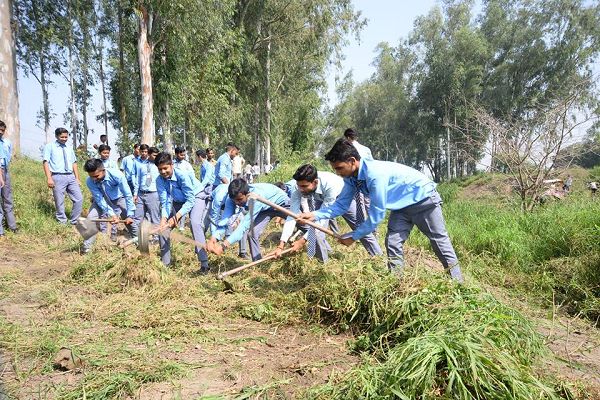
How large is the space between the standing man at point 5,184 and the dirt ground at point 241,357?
3.15 meters

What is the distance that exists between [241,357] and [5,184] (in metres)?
5.94

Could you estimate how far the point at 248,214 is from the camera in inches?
189

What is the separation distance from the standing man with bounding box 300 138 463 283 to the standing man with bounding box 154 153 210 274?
212cm

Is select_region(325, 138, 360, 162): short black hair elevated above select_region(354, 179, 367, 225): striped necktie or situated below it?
above

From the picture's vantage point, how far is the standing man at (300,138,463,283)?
3.66 metres

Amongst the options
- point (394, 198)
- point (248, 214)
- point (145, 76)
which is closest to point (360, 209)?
point (394, 198)

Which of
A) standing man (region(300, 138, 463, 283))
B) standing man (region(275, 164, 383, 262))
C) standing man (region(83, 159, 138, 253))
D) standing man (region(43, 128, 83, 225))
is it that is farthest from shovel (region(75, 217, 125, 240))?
standing man (region(300, 138, 463, 283))

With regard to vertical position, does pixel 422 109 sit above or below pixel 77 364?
above

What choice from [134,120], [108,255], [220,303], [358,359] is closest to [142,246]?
[108,255]

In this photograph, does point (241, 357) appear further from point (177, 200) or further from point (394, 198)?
point (177, 200)

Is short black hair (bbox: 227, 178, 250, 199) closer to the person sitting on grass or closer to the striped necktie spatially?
the striped necktie

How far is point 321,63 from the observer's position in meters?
21.9

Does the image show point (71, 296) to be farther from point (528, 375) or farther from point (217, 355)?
point (528, 375)

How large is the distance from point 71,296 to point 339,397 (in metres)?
3.17
